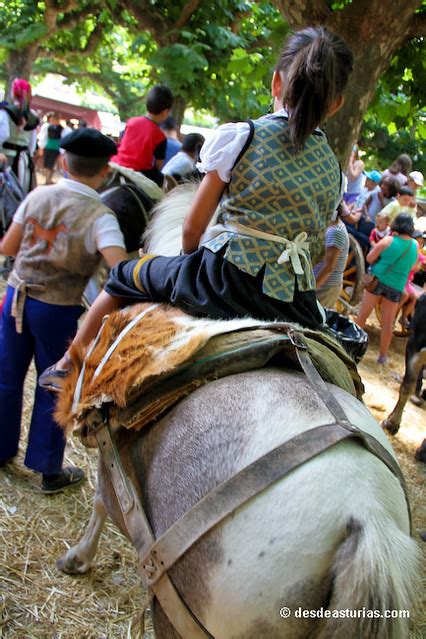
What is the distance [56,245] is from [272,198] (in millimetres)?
1418

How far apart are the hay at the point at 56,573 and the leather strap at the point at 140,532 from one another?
46.6 inches

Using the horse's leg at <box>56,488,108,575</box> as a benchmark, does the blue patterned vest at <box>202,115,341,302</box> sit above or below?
above

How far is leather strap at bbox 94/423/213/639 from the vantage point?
135 cm

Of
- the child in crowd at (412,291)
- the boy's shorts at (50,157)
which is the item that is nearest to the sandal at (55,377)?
the child in crowd at (412,291)

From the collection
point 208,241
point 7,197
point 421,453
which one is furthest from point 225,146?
point 7,197

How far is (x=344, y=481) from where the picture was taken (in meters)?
1.23

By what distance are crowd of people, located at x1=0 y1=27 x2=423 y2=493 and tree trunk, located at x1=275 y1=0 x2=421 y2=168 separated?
1396 mm

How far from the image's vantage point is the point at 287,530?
1.19 meters

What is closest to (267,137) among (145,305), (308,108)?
(308,108)

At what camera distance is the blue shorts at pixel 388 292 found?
22.4 ft

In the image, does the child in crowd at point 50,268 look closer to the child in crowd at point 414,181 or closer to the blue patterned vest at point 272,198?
the blue patterned vest at point 272,198

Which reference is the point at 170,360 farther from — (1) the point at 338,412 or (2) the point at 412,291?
(2) the point at 412,291

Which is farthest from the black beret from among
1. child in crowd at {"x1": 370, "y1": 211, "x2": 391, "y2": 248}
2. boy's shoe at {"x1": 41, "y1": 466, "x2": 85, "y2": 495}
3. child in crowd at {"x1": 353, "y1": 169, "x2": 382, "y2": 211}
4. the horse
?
child in crowd at {"x1": 353, "y1": 169, "x2": 382, "y2": 211}

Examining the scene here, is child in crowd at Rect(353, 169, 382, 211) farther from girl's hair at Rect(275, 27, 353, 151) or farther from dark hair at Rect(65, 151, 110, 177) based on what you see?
girl's hair at Rect(275, 27, 353, 151)
